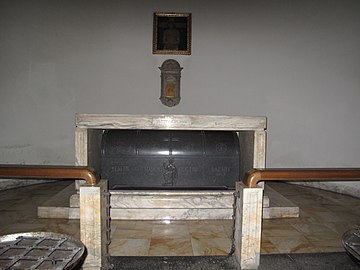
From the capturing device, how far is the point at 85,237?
6.35 ft

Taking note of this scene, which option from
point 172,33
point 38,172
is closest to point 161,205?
point 38,172

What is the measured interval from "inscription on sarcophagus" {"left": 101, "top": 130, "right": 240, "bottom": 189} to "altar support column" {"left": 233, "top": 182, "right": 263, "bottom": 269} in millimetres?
1562

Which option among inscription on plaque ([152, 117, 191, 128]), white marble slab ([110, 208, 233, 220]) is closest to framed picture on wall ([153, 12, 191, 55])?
inscription on plaque ([152, 117, 191, 128])

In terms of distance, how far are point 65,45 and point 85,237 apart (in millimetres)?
4126

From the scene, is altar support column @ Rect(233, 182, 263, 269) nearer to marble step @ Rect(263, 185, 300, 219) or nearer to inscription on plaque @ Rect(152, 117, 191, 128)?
inscription on plaque @ Rect(152, 117, 191, 128)

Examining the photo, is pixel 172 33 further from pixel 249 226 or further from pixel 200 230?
pixel 249 226

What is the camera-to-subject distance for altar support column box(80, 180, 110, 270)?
6.20ft

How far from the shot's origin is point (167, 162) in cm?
358

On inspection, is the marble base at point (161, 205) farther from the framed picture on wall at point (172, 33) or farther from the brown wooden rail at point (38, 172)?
the framed picture on wall at point (172, 33)

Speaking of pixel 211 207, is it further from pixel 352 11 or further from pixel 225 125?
pixel 352 11

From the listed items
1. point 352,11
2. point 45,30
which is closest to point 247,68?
A: point 352,11

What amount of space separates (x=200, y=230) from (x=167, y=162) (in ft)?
3.18

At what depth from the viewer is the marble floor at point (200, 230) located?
260cm

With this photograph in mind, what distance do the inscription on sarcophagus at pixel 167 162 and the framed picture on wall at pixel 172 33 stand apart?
2157mm
